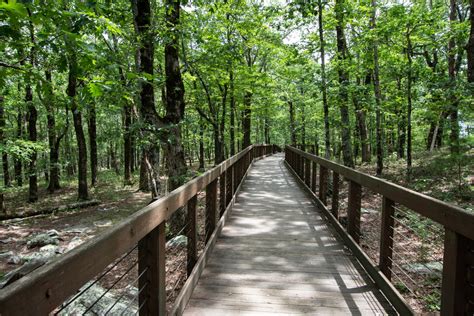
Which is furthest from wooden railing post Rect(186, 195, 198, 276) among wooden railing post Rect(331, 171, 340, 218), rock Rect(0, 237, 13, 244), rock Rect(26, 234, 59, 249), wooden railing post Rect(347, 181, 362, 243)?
rock Rect(0, 237, 13, 244)

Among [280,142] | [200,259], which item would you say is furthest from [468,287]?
[280,142]

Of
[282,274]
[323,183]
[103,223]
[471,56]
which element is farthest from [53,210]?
[471,56]

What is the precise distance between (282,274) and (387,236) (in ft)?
4.09

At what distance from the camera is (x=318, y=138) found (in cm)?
3034

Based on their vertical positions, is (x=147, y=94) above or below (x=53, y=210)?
above

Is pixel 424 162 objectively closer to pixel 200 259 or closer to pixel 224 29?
pixel 224 29

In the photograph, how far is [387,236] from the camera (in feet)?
10.8

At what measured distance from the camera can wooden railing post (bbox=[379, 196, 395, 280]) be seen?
3273 mm

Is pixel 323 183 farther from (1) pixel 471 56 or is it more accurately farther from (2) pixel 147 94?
(1) pixel 471 56

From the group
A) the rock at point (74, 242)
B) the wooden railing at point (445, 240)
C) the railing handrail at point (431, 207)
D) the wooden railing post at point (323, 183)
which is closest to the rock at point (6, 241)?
the rock at point (74, 242)

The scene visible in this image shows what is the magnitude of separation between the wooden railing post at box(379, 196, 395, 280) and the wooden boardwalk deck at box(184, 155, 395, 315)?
27 cm

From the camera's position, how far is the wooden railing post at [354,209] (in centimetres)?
420

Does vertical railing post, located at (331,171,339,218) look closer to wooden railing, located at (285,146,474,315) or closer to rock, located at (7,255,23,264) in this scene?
wooden railing, located at (285,146,474,315)

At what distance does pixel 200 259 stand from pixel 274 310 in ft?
3.67
